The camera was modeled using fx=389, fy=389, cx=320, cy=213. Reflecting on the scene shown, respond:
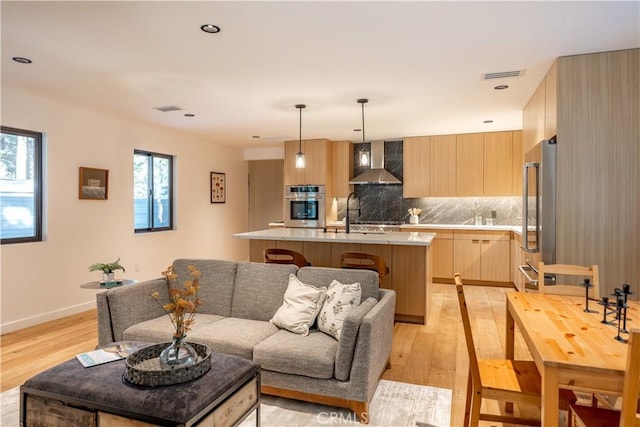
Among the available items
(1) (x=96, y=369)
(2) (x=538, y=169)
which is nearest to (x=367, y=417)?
(1) (x=96, y=369)

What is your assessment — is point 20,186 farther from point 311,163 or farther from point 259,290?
point 311,163

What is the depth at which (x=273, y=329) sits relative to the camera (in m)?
2.80

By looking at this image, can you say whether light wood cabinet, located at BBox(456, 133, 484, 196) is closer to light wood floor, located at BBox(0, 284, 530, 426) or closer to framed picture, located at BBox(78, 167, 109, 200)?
light wood floor, located at BBox(0, 284, 530, 426)

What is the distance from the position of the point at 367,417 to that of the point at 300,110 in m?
3.58

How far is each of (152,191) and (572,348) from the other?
18.5ft

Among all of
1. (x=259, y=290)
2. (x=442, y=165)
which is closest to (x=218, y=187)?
(x=442, y=165)

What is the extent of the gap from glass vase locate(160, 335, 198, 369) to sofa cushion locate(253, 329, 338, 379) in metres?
0.55

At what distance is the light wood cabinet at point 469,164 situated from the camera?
6383 millimetres

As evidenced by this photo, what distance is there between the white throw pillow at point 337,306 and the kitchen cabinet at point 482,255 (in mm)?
4054

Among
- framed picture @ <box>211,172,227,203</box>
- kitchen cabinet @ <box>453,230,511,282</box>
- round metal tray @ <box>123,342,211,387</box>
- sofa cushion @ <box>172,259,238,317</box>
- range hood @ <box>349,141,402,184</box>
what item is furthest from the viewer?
framed picture @ <box>211,172,227,203</box>

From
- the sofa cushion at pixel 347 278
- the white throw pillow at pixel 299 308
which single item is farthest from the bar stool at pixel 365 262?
the white throw pillow at pixel 299 308

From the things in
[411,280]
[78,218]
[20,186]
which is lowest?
[411,280]

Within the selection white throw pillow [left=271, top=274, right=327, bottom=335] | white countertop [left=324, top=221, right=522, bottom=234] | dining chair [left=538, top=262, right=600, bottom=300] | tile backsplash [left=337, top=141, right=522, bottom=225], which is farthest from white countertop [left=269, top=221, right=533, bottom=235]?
white throw pillow [left=271, top=274, right=327, bottom=335]

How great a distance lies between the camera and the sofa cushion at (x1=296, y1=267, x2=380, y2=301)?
2.86 meters
